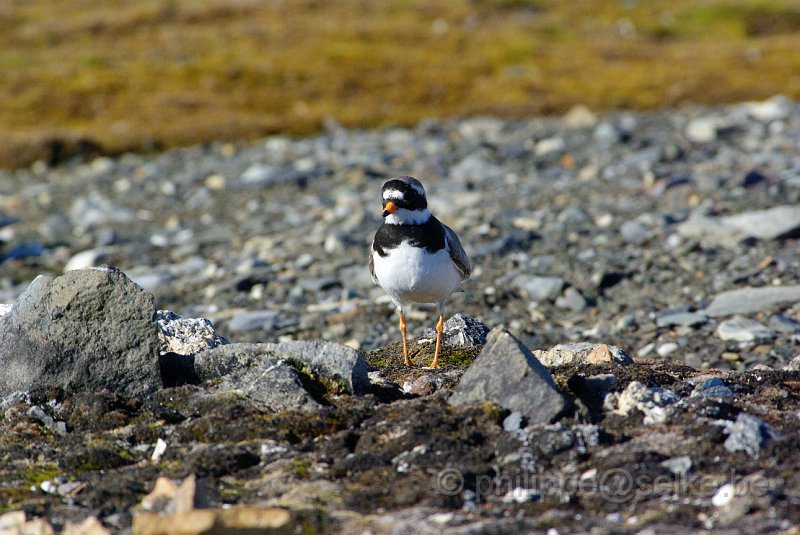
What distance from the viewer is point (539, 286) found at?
13.9m

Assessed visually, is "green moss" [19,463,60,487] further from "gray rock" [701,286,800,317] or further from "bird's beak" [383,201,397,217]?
"gray rock" [701,286,800,317]

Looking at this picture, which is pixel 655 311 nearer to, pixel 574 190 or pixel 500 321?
pixel 500 321

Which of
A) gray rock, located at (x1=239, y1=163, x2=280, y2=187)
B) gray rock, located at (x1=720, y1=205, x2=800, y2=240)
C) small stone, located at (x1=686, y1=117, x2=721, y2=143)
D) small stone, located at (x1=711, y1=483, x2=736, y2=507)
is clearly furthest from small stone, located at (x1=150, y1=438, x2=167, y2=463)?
small stone, located at (x1=686, y1=117, x2=721, y2=143)

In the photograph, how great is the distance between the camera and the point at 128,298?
7.39 meters

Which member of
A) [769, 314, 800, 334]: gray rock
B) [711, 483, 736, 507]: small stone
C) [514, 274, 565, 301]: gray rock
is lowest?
[769, 314, 800, 334]: gray rock

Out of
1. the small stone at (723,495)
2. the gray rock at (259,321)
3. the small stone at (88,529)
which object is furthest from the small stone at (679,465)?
the gray rock at (259,321)

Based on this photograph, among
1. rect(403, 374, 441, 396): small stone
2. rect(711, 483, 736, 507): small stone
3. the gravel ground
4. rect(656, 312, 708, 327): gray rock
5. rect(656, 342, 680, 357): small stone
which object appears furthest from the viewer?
the gravel ground

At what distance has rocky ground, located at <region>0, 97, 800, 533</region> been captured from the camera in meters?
5.48

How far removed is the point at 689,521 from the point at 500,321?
796 centimetres

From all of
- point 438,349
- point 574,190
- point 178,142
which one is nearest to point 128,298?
point 438,349

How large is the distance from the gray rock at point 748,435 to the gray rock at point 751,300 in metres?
6.49

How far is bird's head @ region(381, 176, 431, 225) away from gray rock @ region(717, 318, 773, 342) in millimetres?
4706

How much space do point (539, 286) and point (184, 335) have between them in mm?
6883

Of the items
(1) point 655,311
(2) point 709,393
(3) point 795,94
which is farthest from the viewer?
(3) point 795,94
